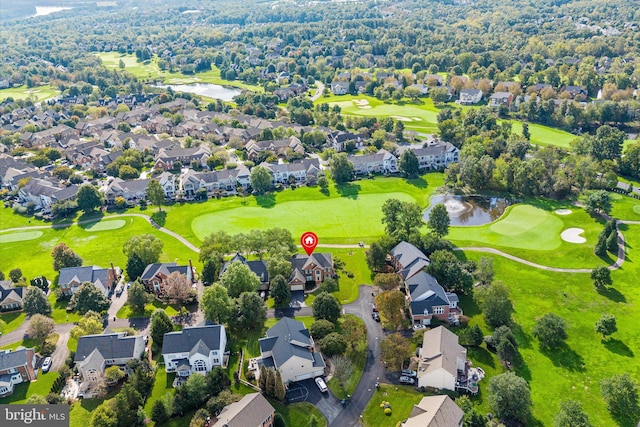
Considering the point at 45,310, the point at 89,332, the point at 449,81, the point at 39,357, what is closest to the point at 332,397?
the point at 89,332

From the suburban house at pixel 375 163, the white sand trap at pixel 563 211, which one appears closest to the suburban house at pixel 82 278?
the suburban house at pixel 375 163

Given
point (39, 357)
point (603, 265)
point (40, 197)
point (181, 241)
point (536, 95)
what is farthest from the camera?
point (536, 95)

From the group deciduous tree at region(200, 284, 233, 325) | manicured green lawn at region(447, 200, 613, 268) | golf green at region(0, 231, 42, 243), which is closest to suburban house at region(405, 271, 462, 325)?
manicured green lawn at region(447, 200, 613, 268)

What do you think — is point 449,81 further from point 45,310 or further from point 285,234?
point 45,310

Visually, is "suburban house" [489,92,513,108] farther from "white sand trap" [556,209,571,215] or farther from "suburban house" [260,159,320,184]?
"suburban house" [260,159,320,184]

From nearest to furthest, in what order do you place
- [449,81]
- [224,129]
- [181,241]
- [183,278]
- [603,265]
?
1. [183,278]
2. [603,265]
3. [181,241]
4. [224,129]
5. [449,81]

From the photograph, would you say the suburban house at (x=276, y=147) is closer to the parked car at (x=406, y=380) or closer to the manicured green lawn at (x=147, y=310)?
the manicured green lawn at (x=147, y=310)

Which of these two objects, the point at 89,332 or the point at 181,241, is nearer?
the point at 89,332
